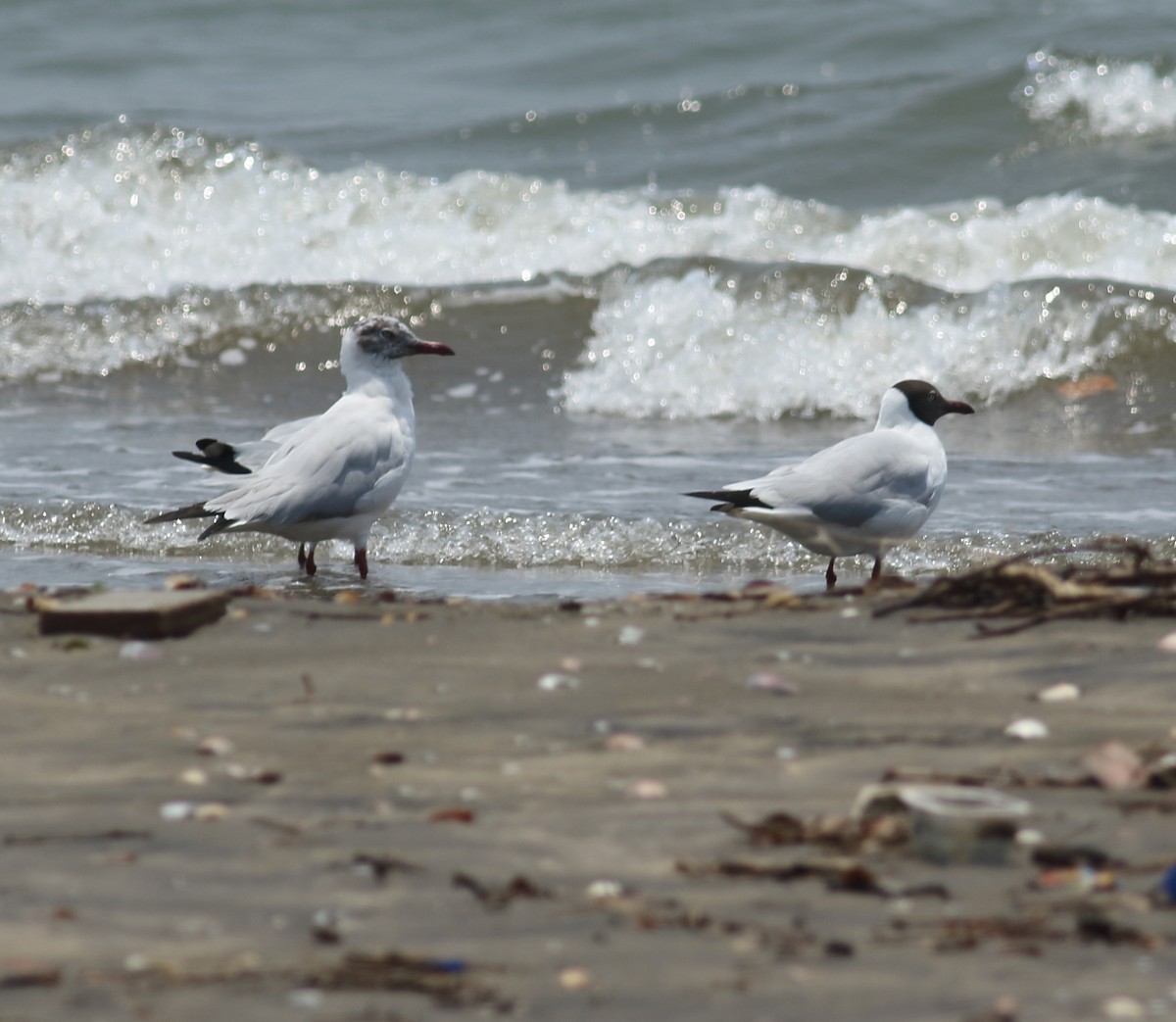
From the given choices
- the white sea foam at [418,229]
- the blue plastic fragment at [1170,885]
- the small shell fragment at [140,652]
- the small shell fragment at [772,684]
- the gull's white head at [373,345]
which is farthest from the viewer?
the white sea foam at [418,229]

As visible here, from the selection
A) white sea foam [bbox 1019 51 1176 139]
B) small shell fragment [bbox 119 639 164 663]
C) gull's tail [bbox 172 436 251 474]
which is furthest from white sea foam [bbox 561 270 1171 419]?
small shell fragment [bbox 119 639 164 663]

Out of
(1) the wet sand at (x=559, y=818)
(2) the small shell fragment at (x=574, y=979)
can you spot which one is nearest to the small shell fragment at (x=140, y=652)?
(1) the wet sand at (x=559, y=818)

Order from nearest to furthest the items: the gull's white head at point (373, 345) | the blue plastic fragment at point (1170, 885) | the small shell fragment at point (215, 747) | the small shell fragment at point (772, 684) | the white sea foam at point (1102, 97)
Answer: the blue plastic fragment at point (1170, 885)
the small shell fragment at point (215, 747)
the small shell fragment at point (772, 684)
the gull's white head at point (373, 345)
the white sea foam at point (1102, 97)

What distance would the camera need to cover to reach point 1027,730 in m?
3.16

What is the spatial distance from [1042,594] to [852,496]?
1608 millimetres

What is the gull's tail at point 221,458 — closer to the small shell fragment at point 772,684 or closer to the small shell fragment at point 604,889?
the small shell fragment at point 772,684

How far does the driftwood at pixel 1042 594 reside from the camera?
3.90 metres

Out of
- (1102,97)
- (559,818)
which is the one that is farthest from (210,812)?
(1102,97)

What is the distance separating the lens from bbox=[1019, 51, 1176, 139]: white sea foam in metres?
14.1

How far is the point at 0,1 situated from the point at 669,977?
19.3m

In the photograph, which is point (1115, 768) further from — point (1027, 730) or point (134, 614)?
point (134, 614)

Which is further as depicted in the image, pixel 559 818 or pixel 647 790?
pixel 647 790

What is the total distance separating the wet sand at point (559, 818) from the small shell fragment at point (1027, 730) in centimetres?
3

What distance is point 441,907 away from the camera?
2391 millimetres
